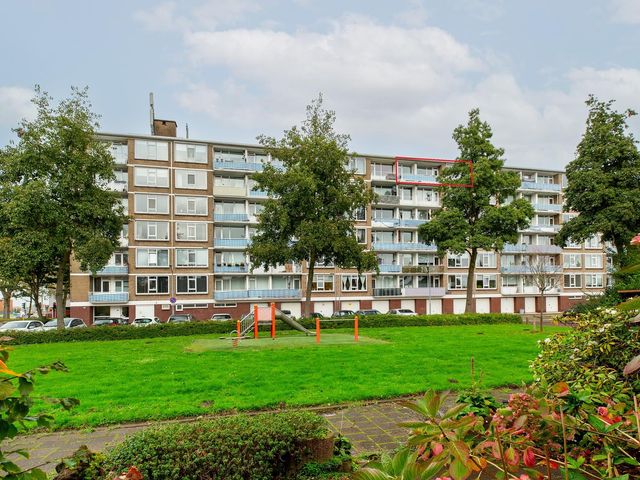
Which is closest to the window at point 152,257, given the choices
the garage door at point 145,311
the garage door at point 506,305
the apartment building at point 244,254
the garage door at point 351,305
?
the apartment building at point 244,254

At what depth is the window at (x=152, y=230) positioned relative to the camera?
141 feet

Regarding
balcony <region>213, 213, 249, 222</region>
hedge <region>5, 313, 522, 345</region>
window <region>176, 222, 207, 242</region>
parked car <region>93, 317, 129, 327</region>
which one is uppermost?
balcony <region>213, 213, 249, 222</region>

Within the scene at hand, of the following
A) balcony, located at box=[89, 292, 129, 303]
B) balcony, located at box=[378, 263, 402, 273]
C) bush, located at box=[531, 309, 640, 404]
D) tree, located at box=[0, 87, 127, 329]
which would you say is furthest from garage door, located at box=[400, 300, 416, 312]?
bush, located at box=[531, 309, 640, 404]

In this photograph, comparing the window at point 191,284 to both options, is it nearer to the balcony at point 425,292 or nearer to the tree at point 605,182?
→ the balcony at point 425,292

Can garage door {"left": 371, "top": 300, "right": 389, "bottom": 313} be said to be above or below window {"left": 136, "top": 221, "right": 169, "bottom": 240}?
below

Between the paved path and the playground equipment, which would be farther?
the playground equipment

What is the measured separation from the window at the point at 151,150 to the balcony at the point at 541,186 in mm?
43052

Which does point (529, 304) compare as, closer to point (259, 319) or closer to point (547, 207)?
point (547, 207)

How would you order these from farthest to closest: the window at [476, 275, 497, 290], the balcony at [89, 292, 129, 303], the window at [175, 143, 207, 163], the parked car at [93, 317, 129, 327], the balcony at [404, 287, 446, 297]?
the window at [476, 275, 497, 290] < the balcony at [404, 287, 446, 297] < the window at [175, 143, 207, 163] < the balcony at [89, 292, 129, 303] < the parked car at [93, 317, 129, 327]

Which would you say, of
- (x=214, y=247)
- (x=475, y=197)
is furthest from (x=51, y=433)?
(x=214, y=247)

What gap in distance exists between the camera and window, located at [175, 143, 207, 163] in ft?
147

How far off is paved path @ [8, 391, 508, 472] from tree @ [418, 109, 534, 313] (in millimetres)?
26941

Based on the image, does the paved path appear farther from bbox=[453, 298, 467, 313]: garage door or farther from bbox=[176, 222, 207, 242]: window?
bbox=[453, 298, 467, 313]: garage door

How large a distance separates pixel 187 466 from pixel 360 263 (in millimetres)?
24945
